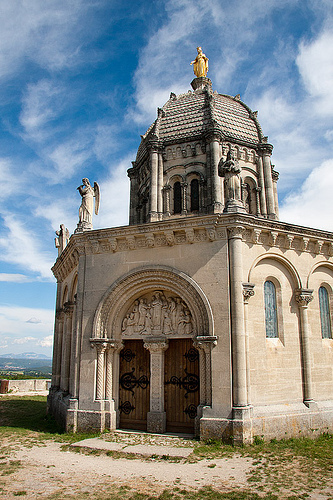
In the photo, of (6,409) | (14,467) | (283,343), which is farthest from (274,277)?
(6,409)

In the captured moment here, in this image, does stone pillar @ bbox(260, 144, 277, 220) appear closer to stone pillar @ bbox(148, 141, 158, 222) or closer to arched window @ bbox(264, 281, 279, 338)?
stone pillar @ bbox(148, 141, 158, 222)

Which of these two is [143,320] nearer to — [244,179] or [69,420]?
[69,420]

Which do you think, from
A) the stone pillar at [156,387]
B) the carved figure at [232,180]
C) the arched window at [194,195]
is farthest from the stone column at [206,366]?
the arched window at [194,195]

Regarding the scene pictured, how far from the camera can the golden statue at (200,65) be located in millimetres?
27297

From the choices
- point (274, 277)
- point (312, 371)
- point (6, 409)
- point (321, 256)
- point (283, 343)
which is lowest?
point (6, 409)

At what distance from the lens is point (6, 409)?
1881cm

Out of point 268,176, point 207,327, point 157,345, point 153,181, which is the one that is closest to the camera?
point 207,327

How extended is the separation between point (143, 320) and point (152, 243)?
2638mm

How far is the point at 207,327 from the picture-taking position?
12.4 metres

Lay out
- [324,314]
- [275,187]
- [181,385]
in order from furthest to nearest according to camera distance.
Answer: [275,187] → [324,314] → [181,385]

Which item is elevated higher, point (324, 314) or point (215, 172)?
point (215, 172)

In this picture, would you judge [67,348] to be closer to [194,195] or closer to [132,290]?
[132,290]

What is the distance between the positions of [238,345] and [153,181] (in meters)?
11.9

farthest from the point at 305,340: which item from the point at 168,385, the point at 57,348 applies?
the point at 57,348
